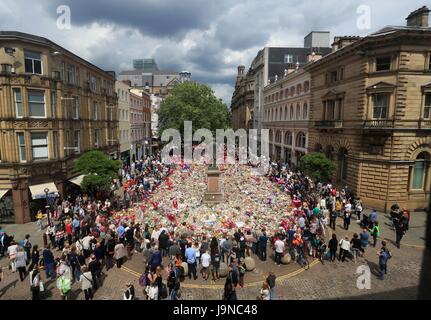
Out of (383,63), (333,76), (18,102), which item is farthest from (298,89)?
(18,102)

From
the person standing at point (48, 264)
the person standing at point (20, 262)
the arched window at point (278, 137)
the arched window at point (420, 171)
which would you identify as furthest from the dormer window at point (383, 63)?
the arched window at point (278, 137)

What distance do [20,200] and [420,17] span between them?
1423 inches

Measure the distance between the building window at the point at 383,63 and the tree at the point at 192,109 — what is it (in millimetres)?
35199

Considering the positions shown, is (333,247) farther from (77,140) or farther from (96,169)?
(77,140)

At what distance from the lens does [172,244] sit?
14727 mm

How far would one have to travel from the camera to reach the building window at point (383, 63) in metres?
23.4

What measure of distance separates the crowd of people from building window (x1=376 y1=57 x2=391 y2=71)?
11.3m

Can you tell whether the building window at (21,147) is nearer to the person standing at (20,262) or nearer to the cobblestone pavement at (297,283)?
the cobblestone pavement at (297,283)

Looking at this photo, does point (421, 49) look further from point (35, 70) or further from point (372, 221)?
point (35, 70)

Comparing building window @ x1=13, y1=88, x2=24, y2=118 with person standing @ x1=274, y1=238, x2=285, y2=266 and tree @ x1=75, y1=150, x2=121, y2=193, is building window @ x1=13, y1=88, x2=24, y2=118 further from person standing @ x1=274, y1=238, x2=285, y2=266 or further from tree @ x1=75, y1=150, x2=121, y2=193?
person standing @ x1=274, y1=238, x2=285, y2=266

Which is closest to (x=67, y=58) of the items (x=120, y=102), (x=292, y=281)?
(x=120, y=102)

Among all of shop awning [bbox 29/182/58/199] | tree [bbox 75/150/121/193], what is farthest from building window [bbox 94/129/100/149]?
shop awning [bbox 29/182/58/199]

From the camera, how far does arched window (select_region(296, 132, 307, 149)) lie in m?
40.8
